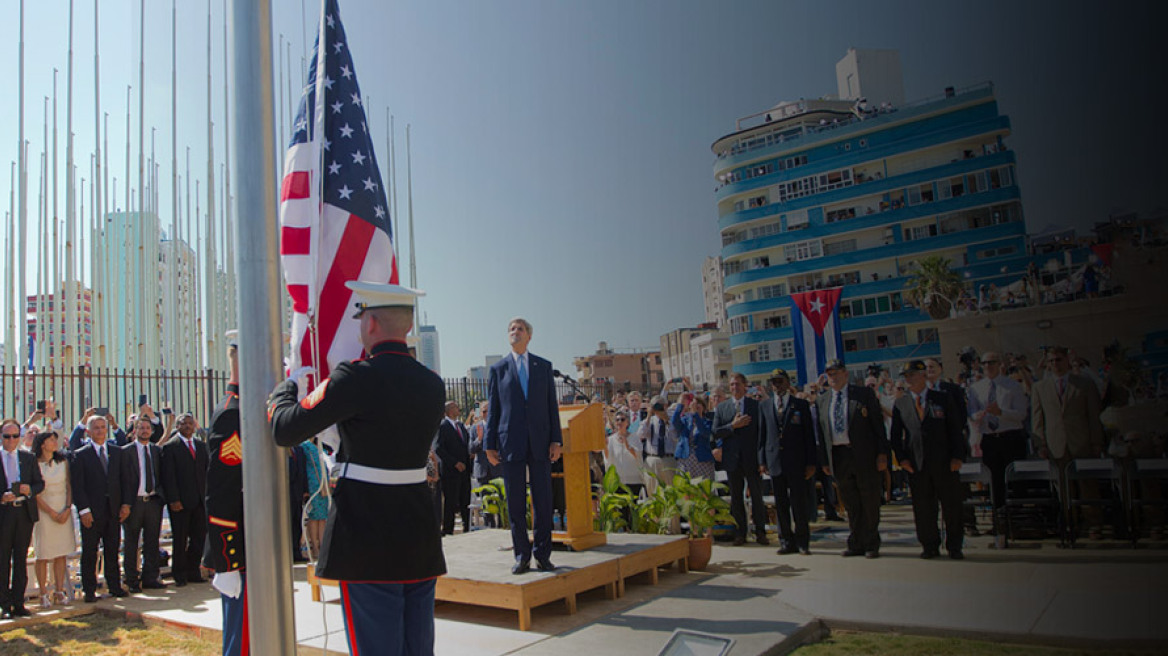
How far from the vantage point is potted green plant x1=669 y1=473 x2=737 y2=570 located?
739 centimetres

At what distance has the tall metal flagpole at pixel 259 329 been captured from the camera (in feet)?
8.21

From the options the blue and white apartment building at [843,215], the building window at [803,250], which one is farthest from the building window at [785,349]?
the building window at [803,250]

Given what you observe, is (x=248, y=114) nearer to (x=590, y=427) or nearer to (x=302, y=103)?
(x=302, y=103)

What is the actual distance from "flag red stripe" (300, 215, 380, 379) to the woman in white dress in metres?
6.00

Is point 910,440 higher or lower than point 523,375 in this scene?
lower

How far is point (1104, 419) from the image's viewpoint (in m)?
4.86

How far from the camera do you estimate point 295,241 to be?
4.38 m

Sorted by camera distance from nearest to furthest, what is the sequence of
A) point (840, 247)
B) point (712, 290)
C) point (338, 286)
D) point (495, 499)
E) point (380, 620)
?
point (380, 620), point (338, 286), point (495, 499), point (840, 247), point (712, 290)

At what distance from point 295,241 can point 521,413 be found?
2503 mm

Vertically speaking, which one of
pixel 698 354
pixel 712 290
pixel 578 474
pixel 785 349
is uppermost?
pixel 712 290

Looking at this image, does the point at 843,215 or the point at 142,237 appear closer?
the point at 142,237

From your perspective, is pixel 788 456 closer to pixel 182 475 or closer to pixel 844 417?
pixel 844 417

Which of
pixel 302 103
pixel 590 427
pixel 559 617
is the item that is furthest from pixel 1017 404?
pixel 302 103

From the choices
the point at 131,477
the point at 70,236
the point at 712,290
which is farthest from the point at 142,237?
the point at 712,290
